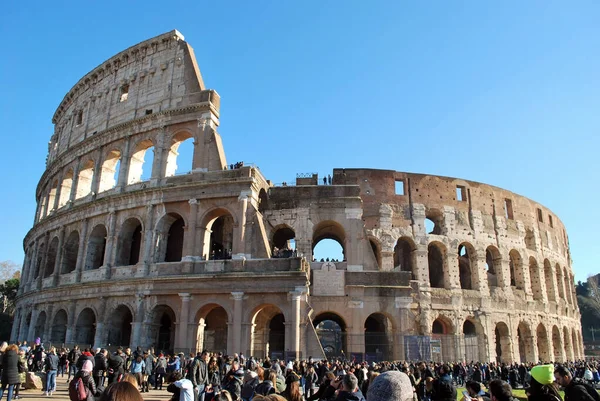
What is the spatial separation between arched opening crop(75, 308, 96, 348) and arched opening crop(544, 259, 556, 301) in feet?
96.6

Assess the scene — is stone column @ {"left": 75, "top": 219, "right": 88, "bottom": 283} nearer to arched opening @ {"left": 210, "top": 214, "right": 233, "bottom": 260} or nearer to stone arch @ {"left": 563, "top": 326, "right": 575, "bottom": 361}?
arched opening @ {"left": 210, "top": 214, "right": 233, "bottom": 260}

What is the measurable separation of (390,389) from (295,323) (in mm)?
17690

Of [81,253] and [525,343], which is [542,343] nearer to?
[525,343]

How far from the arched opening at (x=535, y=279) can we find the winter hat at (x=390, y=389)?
3266 centimetres

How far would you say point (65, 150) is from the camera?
30375mm

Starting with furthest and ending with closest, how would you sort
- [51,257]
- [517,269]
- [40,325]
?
[517,269] < [51,257] < [40,325]

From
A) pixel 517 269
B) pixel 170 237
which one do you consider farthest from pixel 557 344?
pixel 170 237

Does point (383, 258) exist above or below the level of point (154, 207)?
below

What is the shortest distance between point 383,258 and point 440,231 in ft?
15.0

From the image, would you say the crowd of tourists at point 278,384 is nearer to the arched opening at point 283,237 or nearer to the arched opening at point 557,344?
the arched opening at point 283,237

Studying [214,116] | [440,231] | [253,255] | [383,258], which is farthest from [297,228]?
[440,231]

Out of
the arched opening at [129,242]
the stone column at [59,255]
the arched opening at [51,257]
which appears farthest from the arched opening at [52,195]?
the arched opening at [129,242]

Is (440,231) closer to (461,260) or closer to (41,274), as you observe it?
(461,260)

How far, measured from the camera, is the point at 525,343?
97.4 feet
